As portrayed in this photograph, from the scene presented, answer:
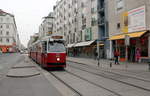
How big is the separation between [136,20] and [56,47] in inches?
553

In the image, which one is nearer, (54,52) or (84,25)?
(54,52)

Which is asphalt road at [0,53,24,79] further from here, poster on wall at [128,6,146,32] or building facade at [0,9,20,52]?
building facade at [0,9,20,52]

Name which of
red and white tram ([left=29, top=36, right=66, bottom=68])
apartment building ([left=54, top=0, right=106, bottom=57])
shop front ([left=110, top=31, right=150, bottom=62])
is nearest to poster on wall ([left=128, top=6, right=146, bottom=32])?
shop front ([left=110, top=31, right=150, bottom=62])

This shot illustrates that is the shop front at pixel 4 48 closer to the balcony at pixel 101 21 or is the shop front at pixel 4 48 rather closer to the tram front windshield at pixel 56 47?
the balcony at pixel 101 21

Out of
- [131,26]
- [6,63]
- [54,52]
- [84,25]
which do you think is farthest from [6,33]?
[54,52]

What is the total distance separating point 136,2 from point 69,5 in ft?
126

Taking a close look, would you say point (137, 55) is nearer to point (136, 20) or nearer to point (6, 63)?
point (136, 20)

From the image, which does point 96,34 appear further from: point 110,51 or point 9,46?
point 9,46

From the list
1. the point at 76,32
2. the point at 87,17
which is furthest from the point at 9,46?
Result: the point at 87,17

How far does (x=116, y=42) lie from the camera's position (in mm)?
32344

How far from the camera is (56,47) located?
54.7 ft

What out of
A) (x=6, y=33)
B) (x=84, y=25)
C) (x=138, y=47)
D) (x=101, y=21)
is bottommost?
(x=138, y=47)

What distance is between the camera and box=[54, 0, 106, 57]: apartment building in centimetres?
3972

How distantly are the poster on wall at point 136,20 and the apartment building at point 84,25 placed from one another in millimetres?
9110
